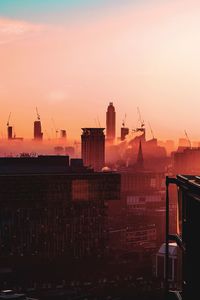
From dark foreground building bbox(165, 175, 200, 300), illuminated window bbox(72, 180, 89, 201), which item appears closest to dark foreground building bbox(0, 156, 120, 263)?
illuminated window bbox(72, 180, 89, 201)

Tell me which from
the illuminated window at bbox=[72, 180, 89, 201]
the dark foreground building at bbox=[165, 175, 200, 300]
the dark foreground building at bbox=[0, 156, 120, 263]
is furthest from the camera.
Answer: the illuminated window at bbox=[72, 180, 89, 201]

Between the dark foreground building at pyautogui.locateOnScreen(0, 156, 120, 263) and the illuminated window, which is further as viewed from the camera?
the illuminated window

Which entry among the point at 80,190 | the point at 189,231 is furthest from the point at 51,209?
the point at 189,231

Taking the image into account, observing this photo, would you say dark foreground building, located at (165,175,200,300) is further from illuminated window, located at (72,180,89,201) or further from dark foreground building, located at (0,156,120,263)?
illuminated window, located at (72,180,89,201)

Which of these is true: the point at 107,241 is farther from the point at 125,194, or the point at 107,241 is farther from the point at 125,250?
the point at 125,194

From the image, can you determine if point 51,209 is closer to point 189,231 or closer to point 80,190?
point 80,190

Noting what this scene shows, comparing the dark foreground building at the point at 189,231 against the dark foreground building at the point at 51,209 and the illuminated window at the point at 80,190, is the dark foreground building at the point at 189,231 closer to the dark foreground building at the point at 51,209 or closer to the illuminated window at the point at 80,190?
the dark foreground building at the point at 51,209

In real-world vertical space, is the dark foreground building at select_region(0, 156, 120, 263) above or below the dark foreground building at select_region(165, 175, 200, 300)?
below

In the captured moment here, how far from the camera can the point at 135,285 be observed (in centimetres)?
7775

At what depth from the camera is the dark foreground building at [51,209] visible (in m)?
101

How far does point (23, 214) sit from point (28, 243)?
5.18 meters

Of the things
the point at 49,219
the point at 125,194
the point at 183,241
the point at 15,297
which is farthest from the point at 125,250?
the point at 183,241

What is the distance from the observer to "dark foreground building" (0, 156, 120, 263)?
10081 cm

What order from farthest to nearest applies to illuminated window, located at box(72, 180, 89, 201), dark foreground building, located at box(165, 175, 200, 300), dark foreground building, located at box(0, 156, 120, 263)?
illuminated window, located at box(72, 180, 89, 201), dark foreground building, located at box(0, 156, 120, 263), dark foreground building, located at box(165, 175, 200, 300)
